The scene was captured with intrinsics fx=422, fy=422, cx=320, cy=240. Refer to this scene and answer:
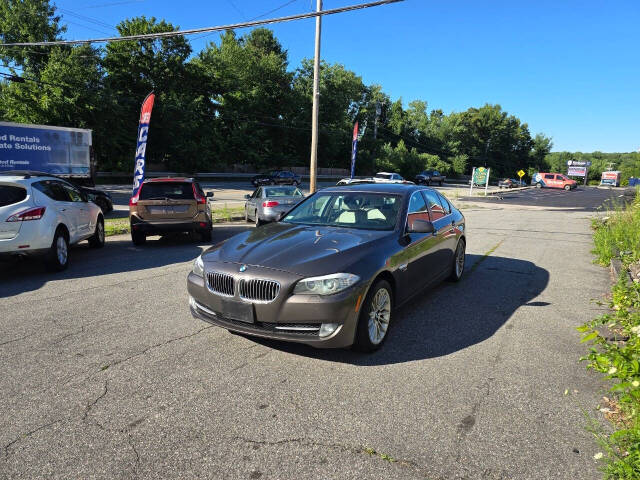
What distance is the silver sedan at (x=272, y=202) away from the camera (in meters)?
12.6

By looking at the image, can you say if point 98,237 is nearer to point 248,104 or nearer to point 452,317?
point 452,317

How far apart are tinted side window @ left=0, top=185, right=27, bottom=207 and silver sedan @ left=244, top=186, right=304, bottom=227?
6354 mm

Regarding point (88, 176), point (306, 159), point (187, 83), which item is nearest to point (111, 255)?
point (88, 176)

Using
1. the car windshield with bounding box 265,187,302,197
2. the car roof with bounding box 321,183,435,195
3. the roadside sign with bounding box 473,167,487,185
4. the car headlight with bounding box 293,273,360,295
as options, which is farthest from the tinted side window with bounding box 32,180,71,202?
the roadside sign with bounding box 473,167,487,185

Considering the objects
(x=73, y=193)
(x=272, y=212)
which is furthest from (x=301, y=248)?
(x=272, y=212)

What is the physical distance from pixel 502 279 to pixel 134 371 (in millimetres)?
5778

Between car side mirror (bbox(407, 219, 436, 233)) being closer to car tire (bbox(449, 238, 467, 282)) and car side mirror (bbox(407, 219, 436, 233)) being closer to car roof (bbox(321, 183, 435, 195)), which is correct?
car roof (bbox(321, 183, 435, 195))

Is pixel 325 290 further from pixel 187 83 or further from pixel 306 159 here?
pixel 306 159

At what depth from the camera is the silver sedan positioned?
→ 1260 cm

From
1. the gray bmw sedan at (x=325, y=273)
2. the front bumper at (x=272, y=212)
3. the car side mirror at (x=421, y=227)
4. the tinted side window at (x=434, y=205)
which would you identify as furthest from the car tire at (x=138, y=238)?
the car side mirror at (x=421, y=227)

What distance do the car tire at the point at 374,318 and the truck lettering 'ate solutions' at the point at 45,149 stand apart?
18.8 m

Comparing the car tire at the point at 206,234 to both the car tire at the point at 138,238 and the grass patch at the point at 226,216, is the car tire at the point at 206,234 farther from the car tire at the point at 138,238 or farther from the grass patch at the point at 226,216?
the grass patch at the point at 226,216

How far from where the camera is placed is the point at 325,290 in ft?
11.5

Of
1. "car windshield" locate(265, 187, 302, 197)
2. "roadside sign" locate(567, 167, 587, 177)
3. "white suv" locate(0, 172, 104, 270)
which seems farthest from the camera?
"roadside sign" locate(567, 167, 587, 177)
